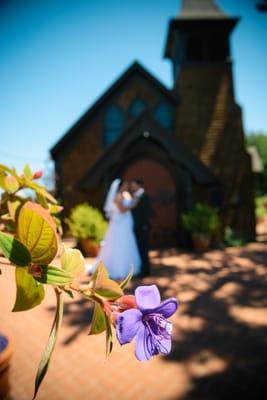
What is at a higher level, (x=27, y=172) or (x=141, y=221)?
(x=27, y=172)

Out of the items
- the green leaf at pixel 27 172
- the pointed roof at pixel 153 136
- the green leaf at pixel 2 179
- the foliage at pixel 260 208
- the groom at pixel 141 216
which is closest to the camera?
the green leaf at pixel 2 179

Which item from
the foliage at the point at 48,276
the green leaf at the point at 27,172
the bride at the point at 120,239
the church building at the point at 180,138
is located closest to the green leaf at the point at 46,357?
the foliage at the point at 48,276

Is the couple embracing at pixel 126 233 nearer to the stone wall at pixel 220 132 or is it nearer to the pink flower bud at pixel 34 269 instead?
the pink flower bud at pixel 34 269

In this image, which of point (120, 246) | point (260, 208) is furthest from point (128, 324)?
point (260, 208)

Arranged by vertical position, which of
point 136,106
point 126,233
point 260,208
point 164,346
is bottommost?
point 260,208

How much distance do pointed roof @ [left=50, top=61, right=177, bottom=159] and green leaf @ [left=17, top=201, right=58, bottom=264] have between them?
1181cm

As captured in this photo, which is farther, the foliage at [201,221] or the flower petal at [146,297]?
the foliage at [201,221]

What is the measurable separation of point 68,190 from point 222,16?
37.0 ft

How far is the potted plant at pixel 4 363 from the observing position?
1.71 meters

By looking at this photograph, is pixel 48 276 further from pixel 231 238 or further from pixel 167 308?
pixel 231 238

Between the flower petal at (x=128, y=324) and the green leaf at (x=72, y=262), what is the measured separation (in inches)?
5.0

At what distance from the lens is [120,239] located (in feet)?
20.8

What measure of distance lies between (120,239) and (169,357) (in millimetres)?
3568

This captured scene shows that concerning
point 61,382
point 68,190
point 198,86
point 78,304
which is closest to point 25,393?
point 61,382
